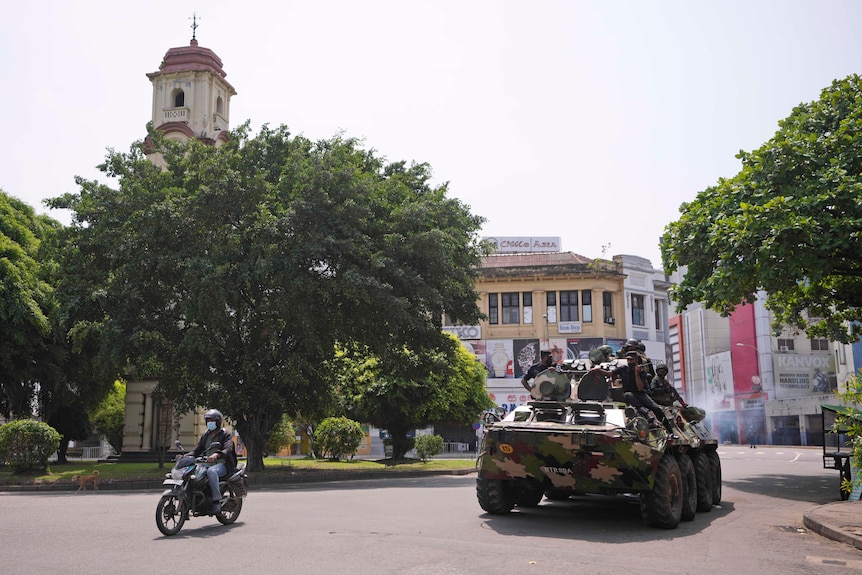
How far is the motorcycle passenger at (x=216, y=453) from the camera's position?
10.5 metres

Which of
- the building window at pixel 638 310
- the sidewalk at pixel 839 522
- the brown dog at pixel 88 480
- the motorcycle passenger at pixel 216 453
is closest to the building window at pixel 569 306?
the building window at pixel 638 310

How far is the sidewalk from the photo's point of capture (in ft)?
32.9

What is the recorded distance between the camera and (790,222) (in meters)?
15.7

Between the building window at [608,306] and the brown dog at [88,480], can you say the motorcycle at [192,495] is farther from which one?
the building window at [608,306]

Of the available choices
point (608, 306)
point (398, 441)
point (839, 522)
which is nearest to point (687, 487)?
point (839, 522)

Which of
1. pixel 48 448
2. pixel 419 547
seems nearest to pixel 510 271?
pixel 48 448

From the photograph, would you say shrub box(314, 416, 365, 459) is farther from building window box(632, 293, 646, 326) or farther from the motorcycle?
building window box(632, 293, 646, 326)

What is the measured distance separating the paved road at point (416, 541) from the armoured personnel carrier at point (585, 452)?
16.6 inches

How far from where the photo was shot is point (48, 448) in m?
22.7

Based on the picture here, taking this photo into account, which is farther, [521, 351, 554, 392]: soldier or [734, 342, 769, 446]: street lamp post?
[734, 342, 769, 446]: street lamp post

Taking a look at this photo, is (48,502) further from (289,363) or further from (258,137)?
(258,137)

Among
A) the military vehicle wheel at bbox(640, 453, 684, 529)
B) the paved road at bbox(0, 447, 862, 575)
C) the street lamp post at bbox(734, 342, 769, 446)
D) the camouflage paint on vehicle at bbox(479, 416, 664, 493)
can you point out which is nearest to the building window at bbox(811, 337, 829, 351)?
the street lamp post at bbox(734, 342, 769, 446)

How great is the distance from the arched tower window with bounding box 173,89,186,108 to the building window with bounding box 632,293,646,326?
104 feet

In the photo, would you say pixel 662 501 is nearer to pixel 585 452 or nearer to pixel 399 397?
pixel 585 452
